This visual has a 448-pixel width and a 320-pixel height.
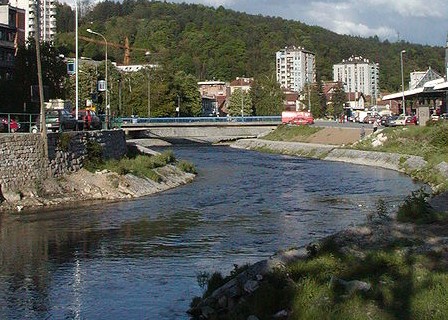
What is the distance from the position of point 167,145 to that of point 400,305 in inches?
3723

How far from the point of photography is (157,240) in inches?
967

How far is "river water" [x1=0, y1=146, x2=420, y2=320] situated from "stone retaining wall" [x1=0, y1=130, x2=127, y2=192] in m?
3.99

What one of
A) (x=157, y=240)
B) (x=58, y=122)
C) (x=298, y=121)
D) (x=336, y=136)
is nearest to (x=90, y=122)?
(x=58, y=122)

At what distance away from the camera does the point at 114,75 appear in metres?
136

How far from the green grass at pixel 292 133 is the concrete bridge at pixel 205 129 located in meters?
4.68

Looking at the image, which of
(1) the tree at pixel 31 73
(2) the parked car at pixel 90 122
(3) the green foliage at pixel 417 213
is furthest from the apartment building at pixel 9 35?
(3) the green foliage at pixel 417 213

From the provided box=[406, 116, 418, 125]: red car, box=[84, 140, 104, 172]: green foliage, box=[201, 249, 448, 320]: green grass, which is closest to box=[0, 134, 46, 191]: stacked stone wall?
box=[84, 140, 104, 172]: green foliage

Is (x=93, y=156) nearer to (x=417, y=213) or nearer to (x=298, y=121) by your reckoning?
(x=417, y=213)

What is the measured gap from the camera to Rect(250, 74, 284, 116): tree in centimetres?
14938

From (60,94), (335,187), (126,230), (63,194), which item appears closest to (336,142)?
(60,94)

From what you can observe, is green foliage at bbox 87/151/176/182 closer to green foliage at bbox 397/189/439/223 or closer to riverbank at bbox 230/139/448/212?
riverbank at bbox 230/139/448/212

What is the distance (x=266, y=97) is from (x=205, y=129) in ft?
146

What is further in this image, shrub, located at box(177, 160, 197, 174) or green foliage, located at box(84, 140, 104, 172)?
shrub, located at box(177, 160, 197, 174)

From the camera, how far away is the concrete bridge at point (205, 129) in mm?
105312
